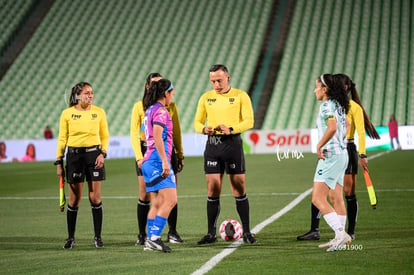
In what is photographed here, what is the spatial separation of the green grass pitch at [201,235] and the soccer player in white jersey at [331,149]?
1.05 feet

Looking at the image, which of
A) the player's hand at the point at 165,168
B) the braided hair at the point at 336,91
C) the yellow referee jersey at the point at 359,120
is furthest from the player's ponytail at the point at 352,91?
the player's hand at the point at 165,168

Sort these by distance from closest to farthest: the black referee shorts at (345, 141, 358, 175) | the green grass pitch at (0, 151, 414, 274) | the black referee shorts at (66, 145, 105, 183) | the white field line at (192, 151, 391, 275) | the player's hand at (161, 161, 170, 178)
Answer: the white field line at (192, 151, 391, 275) → the green grass pitch at (0, 151, 414, 274) → the player's hand at (161, 161, 170, 178) → the black referee shorts at (66, 145, 105, 183) → the black referee shorts at (345, 141, 358, 175)

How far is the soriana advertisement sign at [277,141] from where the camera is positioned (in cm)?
3266

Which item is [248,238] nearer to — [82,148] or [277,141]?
[82,148]

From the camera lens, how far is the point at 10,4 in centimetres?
4556

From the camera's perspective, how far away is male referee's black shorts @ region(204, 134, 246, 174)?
29.6 ft

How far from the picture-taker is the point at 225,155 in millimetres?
9023

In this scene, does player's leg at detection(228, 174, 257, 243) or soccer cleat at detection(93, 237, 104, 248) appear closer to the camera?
soccer cleat at detection(93, 237, 104, 248)

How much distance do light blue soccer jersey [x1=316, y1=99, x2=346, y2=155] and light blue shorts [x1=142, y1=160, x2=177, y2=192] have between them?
170cm

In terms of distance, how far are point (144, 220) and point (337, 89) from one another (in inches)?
109

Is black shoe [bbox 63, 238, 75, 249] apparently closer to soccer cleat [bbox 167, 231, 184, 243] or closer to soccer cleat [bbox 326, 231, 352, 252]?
soccer cleat [bbox 167, 231, 184, 243]

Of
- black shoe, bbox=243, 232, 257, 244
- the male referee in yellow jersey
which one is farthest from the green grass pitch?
the male referee in yellow jersey

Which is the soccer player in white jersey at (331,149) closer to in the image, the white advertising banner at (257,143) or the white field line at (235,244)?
the white field line at (235,244)

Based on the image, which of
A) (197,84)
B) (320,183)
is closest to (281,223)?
(320,183)
